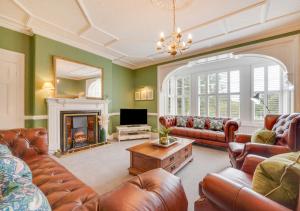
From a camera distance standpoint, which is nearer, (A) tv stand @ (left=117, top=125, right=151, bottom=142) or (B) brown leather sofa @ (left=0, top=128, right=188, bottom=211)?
(B) brown leather sofa @ (left=0, top=128, right=188, bottom=211)

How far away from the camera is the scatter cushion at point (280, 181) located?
0.90 m

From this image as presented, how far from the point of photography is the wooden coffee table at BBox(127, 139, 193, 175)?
227 cm

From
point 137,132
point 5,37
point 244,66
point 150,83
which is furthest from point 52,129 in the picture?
point 244,66

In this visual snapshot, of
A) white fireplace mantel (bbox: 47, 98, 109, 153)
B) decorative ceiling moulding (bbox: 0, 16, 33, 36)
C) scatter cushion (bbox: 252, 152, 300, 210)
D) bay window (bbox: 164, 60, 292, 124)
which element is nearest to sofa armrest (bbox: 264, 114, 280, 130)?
bay window (bbox: 164, 60, 292, 124)

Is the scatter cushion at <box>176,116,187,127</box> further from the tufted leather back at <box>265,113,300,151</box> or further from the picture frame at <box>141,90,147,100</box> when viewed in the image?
the tufted leather back at <box>265,113,300,151</box>

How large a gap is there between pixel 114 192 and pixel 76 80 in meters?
4.03

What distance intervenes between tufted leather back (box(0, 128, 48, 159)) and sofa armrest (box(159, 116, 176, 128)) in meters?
3.49

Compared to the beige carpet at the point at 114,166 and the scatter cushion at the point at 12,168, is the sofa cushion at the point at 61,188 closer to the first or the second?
the scatter cushion at the point at 12,168

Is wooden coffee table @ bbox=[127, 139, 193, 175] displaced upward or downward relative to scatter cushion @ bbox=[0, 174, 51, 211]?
downward

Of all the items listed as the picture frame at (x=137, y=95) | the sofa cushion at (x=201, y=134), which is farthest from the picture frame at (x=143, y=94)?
the sofa cushion at (x=201, y=134)

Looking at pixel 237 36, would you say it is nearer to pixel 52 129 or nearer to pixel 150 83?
pixel 150 83

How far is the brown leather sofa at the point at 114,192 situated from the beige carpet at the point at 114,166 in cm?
86

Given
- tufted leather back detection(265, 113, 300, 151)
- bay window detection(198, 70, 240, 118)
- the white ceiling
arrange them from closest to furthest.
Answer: tufted leather back detection(265, 113, 300, 151) < the white ceiling < bay window detection(198, 70, 240, 118)

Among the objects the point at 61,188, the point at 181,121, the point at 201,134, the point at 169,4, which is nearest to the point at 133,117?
the point at 181,121
